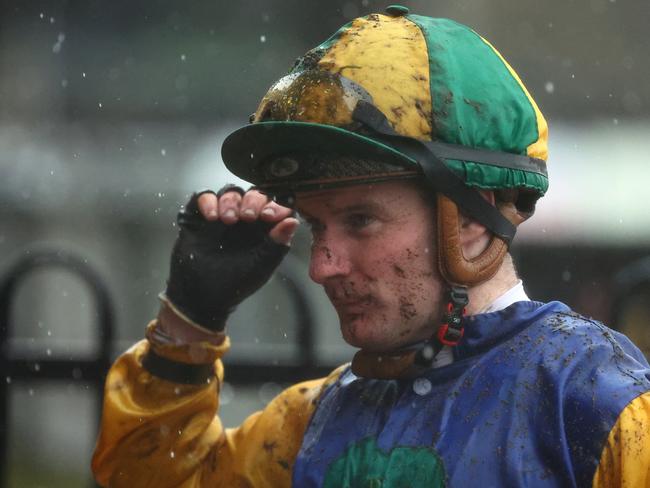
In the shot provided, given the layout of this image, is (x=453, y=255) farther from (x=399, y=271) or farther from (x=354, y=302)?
(x=354, y=302)

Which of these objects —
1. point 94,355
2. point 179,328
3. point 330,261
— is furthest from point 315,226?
point 94,355

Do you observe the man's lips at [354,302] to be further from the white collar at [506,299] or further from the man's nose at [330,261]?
the white collar at [506,299]

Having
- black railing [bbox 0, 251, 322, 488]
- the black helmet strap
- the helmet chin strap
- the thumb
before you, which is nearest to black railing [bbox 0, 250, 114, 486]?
black railing [bbox 0, 251, 322, 488]

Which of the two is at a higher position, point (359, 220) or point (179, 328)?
point (359, 220)

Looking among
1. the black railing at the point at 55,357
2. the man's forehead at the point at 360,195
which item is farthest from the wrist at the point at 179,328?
the black railing at the point at 55,357

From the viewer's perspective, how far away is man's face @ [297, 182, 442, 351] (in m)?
2.27

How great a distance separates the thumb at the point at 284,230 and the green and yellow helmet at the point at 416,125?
460 millimetres

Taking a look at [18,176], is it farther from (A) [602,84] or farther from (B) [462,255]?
(B) [462,255]

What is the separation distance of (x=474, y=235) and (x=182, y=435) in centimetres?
100

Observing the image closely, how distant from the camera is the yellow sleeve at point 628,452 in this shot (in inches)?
75.1

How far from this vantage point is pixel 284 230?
2.85 m

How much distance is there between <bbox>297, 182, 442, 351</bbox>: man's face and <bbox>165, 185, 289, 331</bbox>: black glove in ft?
1.92

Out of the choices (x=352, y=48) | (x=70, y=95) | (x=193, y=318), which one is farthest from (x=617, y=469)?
(x=70, y=95)

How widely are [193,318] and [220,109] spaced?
29.4 feet
